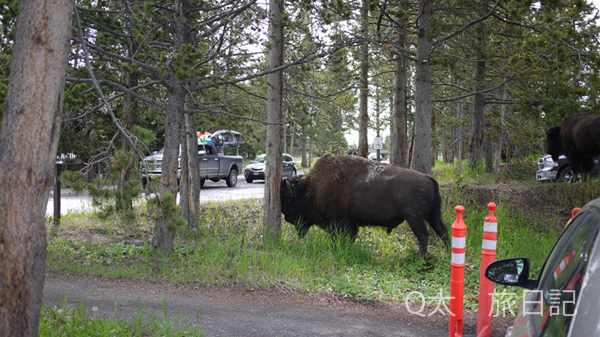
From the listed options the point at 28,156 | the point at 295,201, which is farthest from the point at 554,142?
the point at 28,156

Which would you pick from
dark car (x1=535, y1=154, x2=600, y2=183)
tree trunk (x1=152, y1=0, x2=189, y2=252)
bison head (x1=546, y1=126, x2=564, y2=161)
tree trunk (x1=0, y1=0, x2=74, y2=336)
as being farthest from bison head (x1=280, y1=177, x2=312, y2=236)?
dark car (x1=535, y1=154, x2=600, y2=183)

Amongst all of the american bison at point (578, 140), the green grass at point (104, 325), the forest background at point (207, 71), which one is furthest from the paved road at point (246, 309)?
the american bison at point (578, 140)

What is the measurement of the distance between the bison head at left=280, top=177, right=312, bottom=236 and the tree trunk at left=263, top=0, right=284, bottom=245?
58 centimetres

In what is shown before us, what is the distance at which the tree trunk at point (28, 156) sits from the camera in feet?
10.6

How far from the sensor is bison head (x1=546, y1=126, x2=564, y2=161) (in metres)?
13.1

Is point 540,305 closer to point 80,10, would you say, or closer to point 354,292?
point 354,292

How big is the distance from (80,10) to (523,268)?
22.3ft

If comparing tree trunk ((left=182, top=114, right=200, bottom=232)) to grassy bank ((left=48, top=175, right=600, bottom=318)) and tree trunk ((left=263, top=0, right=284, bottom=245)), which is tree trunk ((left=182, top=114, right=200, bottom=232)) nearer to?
grassy bank ((left=48, top=175, right=600, bottom=318))

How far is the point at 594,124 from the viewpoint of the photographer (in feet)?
37.9

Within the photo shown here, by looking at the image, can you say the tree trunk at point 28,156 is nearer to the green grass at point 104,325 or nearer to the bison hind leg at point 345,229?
the green grass at point 104,325

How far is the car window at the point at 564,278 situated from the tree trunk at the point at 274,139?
242 inches

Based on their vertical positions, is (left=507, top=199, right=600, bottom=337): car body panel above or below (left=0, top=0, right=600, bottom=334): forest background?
below

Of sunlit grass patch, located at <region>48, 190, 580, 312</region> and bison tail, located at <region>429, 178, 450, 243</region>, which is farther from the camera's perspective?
bison tail, located at <region>429, 178, 450, 243</region>

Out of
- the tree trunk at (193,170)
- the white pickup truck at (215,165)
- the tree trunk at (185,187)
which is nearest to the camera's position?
the tree trunk at (185,187)
